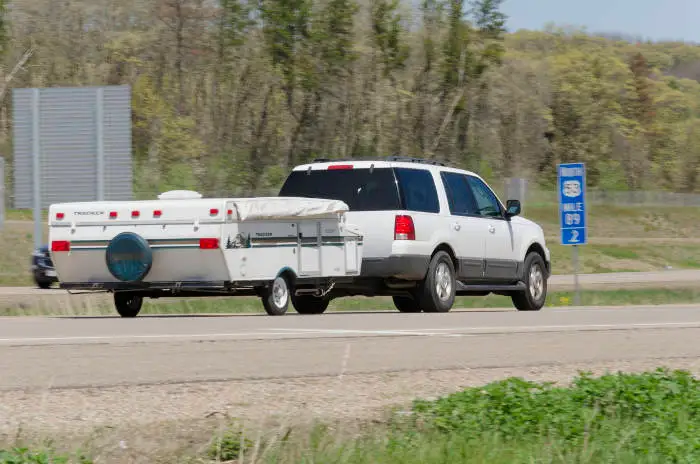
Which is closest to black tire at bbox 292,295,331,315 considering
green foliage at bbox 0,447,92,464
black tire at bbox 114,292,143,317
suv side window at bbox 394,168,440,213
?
suv side window at bbox 394,168,440,213

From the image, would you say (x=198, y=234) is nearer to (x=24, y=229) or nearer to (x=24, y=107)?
(x=24, y=107)

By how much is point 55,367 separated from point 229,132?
3964cm

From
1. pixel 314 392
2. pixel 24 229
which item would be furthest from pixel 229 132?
pixel 314 392

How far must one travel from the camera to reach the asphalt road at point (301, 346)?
352 inches

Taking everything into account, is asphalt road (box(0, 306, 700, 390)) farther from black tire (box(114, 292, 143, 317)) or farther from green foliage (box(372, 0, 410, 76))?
green foliage (box(372, 0, 410, 76))

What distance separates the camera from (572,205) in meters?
28.1

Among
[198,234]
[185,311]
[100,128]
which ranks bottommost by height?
[185,311]

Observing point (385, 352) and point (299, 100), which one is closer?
point (385, 352)

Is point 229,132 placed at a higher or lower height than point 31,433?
higher

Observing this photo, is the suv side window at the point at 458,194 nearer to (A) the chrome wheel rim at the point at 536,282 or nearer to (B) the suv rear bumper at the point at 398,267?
(B) the suv rear bumper at the point at 398,267

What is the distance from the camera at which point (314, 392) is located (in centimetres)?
800

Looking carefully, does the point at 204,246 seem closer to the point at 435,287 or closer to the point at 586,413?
the point at 435,287

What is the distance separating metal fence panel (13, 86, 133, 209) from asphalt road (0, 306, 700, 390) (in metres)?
11.4

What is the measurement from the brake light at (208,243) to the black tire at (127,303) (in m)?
1.88
